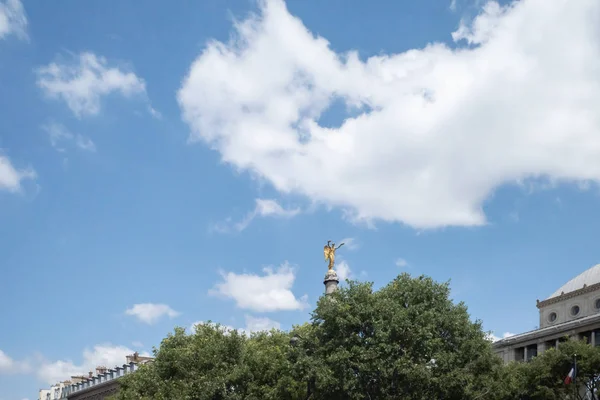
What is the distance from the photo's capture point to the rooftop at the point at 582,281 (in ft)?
258

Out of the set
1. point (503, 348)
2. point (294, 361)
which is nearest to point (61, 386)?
point (503, 348)

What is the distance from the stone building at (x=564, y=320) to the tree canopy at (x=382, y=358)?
44.6 feet

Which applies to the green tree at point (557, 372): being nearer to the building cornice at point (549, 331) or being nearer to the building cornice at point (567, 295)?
the building cornice at point (549, 331)

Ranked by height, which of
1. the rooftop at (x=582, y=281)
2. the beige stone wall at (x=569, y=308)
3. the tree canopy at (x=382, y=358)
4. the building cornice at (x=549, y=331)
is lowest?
the tree canopy at (x=382, y=358)

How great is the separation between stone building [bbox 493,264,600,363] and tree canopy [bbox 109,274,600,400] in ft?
44.6

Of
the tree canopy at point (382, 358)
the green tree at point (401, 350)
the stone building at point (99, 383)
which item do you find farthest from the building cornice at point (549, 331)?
the stone building at point (99, 383)

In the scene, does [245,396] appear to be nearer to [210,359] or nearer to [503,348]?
[210,359]

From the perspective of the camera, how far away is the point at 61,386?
159m

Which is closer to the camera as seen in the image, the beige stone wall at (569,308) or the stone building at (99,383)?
the beige stone wall at (569,308)

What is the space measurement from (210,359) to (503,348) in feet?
119

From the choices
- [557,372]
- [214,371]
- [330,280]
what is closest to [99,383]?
[330,280]

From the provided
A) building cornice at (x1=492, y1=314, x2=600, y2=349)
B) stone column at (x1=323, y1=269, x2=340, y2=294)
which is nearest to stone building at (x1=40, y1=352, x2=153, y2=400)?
stone column at (x1=323, y1=269, x2=340, y2=294)

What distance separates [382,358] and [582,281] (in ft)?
140

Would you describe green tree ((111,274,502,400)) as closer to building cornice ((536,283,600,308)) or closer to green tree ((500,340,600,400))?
green tree ((500,340,600,400))
